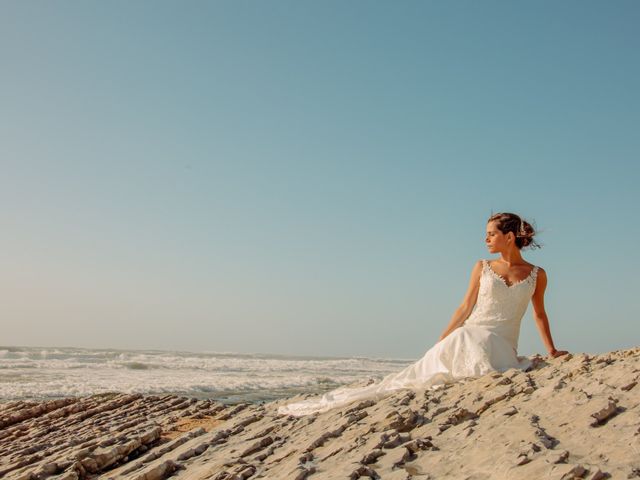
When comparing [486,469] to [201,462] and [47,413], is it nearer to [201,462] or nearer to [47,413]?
[201,462]

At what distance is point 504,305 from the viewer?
7305 mm

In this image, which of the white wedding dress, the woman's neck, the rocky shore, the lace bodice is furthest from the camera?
the woman's neck

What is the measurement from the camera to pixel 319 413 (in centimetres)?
702

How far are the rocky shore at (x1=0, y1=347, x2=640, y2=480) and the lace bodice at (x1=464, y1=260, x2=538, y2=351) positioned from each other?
1.82 feet

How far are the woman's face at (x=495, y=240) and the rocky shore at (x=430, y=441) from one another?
58.5 inches

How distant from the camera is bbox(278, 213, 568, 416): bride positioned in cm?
691

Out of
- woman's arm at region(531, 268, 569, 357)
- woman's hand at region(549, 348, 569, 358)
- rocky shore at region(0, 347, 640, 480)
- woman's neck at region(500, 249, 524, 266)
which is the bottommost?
rocky shore at region(0, 347, 640, 480)

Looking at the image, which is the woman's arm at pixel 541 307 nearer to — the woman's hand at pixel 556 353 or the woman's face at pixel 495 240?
the woman's hand at pixel 556 353

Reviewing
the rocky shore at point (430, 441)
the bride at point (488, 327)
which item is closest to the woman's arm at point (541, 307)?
the bride at point (488, 327)

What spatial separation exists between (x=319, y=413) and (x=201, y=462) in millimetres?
1821

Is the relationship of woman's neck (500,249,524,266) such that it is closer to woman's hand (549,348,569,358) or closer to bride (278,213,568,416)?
bride (278,213,568,416)

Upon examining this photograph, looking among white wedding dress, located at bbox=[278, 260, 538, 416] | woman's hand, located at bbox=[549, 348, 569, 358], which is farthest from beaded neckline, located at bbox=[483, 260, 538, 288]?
woman's hand, located at bbox=[549, 348, 569, 358]

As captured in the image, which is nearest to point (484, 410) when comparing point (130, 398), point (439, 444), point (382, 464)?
point (439, 444)

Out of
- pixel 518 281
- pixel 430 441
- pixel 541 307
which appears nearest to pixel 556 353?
pixel 541 307
